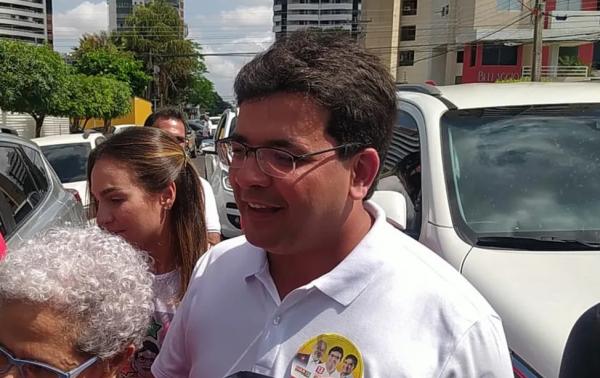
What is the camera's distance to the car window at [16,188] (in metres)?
3.54

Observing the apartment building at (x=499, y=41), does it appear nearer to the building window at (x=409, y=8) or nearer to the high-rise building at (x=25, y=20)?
the building window at (x=409, y=8)

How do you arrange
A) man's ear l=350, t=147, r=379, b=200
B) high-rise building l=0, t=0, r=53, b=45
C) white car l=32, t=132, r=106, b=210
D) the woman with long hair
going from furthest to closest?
high-rise building l=0, t=0, r=53, b=45 < white car l=32, t=132, r=106, b=210 < the woman with long hair < man's ear l=350, t=147, r=379, b=200

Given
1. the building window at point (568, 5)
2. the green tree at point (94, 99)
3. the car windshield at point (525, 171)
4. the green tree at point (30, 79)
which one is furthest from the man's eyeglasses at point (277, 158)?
the building window at point (568, 5)

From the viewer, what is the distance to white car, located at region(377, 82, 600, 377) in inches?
85.1

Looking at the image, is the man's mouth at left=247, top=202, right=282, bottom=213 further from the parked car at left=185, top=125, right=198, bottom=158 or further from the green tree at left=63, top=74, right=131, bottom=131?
the green tree at left=63, top=74, right=131, bottom=131

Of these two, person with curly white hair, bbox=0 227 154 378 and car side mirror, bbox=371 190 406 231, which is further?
car side mirror, bbox=371 190 406 231

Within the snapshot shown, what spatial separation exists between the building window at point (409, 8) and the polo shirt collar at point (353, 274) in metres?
62.5

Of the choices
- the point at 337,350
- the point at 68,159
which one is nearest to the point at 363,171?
the point at 337,350

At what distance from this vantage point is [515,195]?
3.02m

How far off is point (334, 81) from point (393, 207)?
65.7 inches

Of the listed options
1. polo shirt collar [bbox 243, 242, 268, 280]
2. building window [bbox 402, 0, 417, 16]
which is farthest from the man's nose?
building window [bbox 402, 0, 417, 16]

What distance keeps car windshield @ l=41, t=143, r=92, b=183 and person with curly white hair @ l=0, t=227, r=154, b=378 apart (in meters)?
7.86

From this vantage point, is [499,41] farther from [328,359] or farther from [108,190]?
[328,359]

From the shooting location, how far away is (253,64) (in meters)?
1.51
